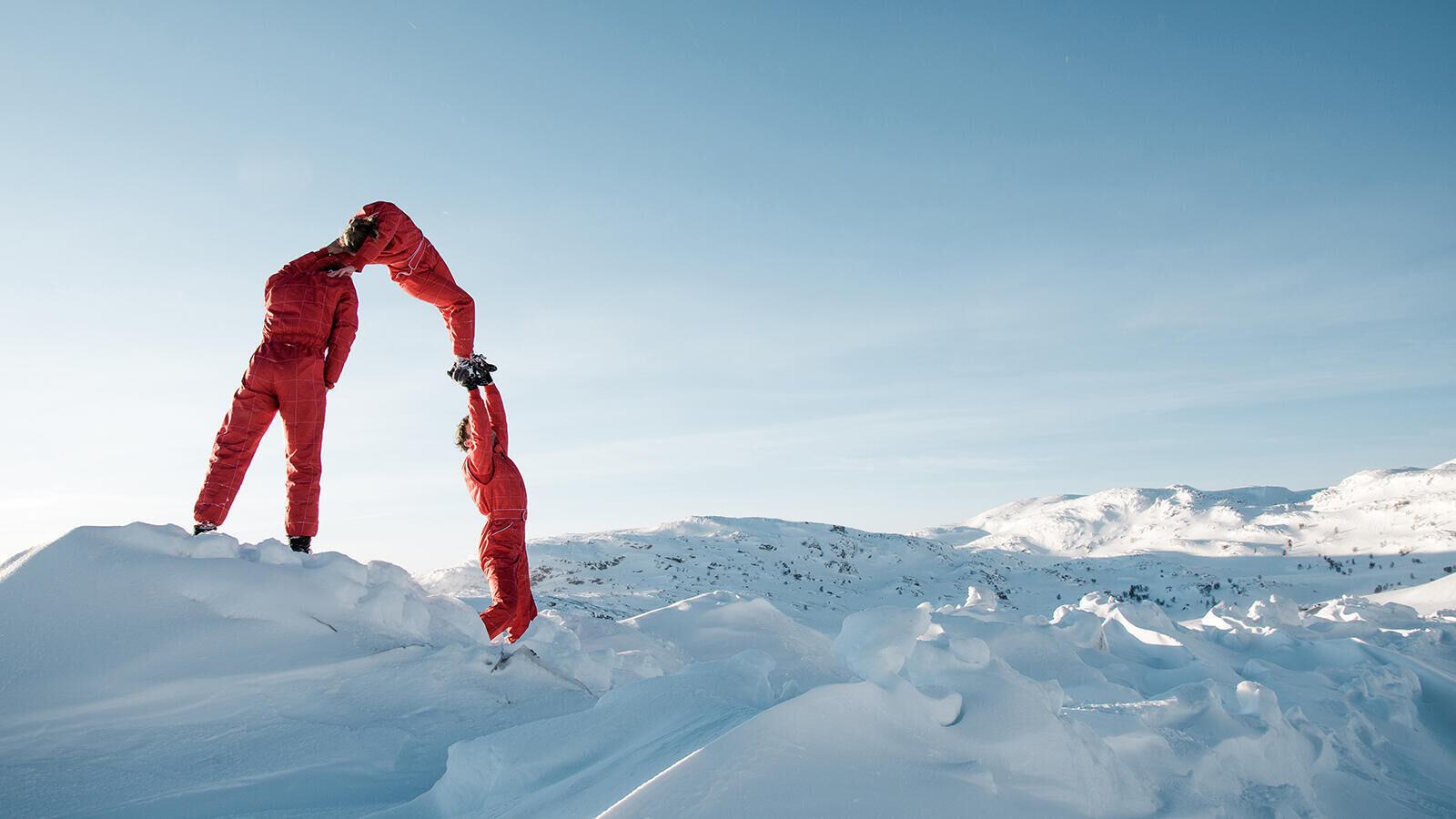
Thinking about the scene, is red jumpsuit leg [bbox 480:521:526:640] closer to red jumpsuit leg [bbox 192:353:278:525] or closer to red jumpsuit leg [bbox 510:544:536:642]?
red jumpsuit leg [bbox 510:544:536:642]

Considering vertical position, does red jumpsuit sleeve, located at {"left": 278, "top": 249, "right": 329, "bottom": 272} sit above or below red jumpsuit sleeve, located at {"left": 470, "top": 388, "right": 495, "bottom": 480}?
above

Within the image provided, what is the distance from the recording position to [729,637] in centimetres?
480

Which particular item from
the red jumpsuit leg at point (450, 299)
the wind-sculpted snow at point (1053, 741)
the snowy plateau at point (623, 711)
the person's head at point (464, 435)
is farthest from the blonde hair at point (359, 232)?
the wind-sculpted snow at point (1053, 741)

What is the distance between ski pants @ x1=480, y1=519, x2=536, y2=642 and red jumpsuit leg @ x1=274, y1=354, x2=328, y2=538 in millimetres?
982

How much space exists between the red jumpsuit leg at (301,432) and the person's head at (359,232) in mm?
681

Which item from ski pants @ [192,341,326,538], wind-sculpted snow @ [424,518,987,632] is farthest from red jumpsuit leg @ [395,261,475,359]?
wind-sculpted snow @ [424,518,987,632]

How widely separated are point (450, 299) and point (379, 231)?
55 cm

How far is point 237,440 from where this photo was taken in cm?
402

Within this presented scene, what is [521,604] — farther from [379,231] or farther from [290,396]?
[379,231]

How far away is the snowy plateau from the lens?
1.86 meters

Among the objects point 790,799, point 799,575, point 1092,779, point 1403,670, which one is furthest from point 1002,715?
point 799,575

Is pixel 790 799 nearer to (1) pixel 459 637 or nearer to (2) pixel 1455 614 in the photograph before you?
(1) pixel 459 637

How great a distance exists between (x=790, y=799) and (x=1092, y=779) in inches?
43.9

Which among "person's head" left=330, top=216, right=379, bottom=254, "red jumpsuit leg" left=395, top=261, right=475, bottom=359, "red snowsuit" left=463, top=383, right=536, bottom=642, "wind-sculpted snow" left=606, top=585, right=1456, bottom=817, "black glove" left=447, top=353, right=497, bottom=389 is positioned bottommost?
"wind-sculpted snow" left=606, top=585, right=1456, bottom=817
